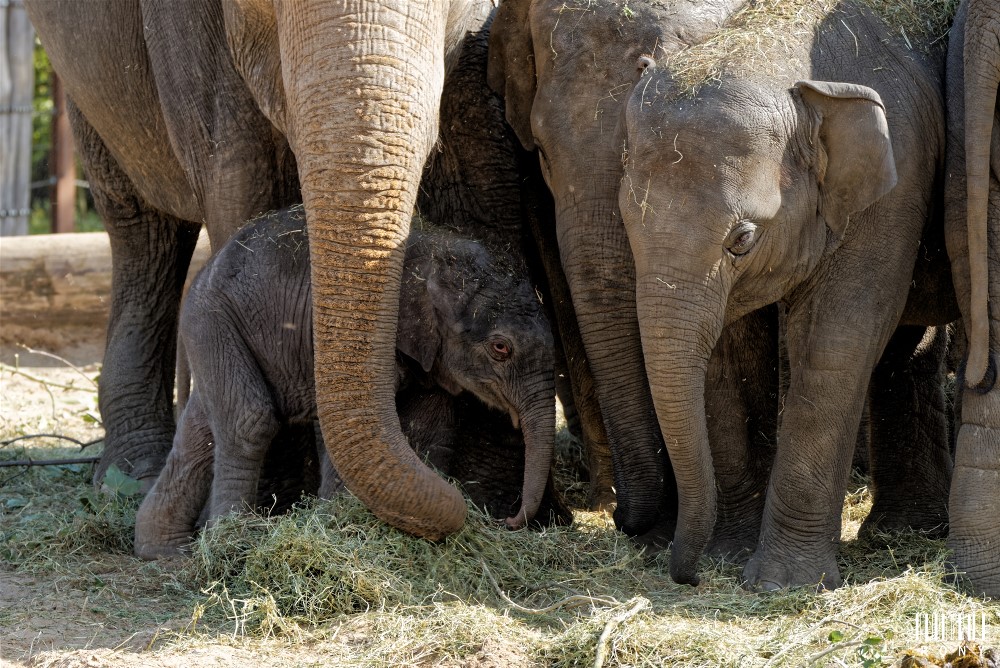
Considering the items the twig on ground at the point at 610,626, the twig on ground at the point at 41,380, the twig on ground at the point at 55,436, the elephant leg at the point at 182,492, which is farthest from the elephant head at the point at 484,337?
the twig on ground at the point at 41,380

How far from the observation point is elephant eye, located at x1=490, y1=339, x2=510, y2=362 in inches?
183

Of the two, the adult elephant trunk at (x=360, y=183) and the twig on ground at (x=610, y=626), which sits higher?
the adult elephant trunk at (x=360, y=183)

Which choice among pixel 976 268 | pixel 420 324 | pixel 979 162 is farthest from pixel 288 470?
pixel 979 162

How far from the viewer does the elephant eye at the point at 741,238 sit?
4.24 m

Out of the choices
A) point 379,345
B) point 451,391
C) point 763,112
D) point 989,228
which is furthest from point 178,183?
point 989,228

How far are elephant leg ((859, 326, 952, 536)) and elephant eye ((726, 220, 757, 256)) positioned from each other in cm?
135

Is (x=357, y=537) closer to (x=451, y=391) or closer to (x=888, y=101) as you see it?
(x=451, y=391)

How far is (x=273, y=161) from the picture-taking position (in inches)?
209

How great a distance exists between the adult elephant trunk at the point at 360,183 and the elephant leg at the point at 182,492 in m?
0.89

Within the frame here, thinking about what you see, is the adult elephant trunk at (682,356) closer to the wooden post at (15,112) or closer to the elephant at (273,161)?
the elephant at (273,161)

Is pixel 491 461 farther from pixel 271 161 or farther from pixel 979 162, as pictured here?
pixel 979 162

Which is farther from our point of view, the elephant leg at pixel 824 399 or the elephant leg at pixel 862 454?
the elephant leg at pixel 862 454

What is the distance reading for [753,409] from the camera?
513 cm

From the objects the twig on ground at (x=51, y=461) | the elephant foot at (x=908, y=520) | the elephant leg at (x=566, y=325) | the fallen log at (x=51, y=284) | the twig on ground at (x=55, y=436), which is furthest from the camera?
the fallen log at (x=51, y=284)
